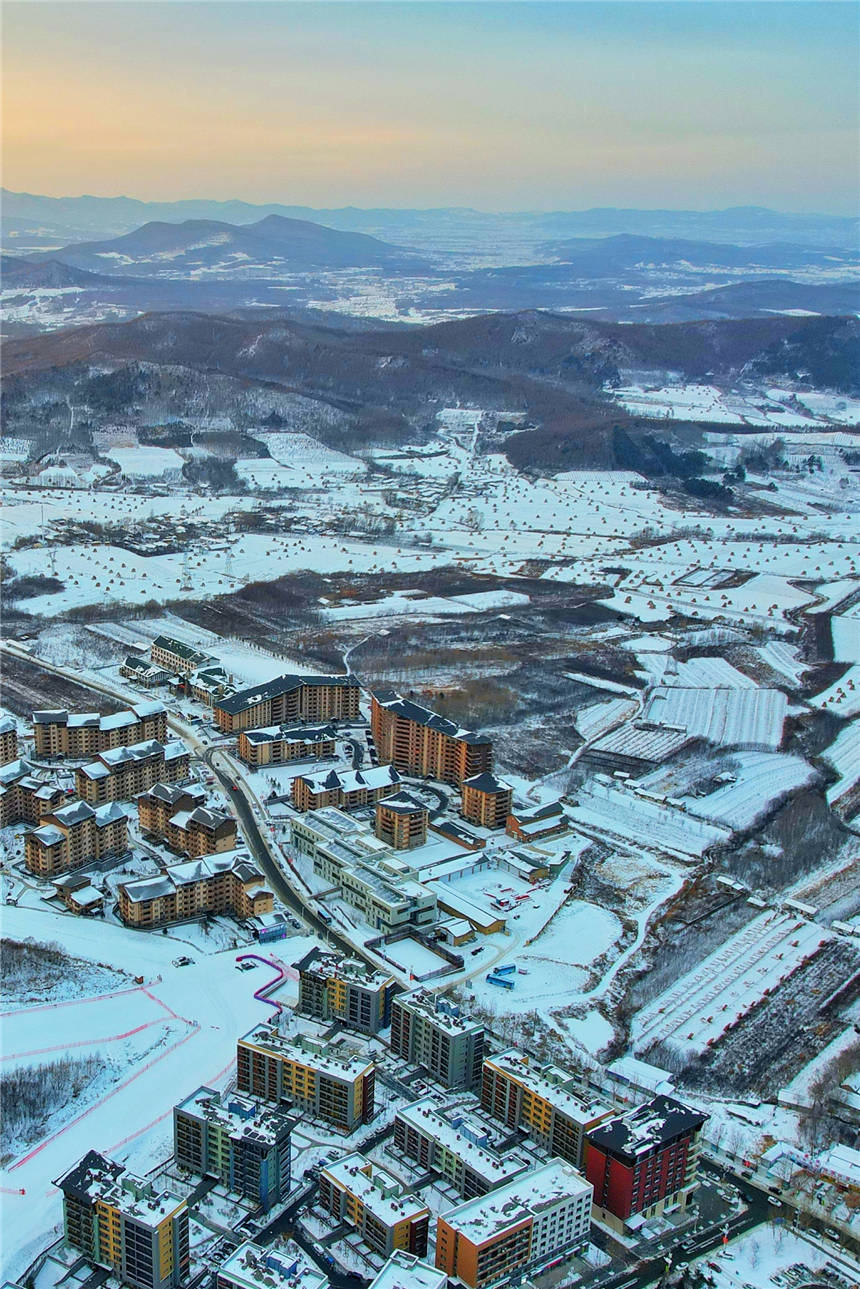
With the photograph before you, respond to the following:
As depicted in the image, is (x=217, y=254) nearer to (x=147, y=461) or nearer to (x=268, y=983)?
(x=147, y=461)

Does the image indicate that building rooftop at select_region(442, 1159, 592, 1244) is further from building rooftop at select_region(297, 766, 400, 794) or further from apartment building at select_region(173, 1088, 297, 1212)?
building rooftop at select_region(297, 766, 400, 794)

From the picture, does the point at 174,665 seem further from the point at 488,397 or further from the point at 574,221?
the point at 574,221

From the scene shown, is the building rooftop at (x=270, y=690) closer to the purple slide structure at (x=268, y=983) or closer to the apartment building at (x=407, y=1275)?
the purple slide structure at (x=268, y=983)

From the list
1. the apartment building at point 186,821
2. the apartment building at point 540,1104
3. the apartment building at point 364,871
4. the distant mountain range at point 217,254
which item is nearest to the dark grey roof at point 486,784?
the apartment building at point 364,871

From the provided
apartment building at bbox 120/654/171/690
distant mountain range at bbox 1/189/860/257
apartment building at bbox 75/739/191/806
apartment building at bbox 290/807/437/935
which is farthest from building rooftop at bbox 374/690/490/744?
distant mountain range at bbox 1/189/860/257

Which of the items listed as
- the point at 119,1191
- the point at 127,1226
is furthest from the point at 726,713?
the point at 127,1226
